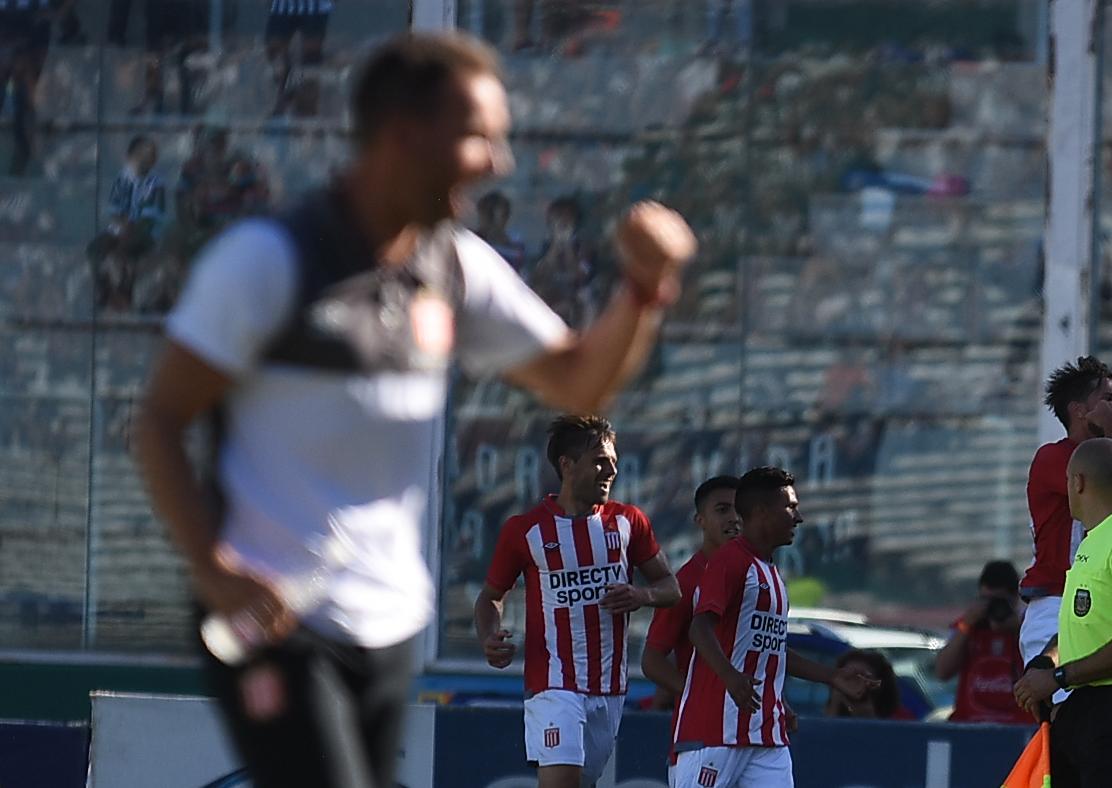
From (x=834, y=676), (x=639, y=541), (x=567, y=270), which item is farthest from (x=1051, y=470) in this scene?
(x=567, y=270)

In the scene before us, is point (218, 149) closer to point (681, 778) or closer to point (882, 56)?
point (882, 56)

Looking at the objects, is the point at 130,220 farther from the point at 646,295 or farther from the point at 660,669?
the point at 646,295

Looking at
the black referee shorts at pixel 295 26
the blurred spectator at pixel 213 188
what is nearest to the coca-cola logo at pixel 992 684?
the blurred spectator at pixel 213 188

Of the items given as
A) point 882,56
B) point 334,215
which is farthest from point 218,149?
point 334,215

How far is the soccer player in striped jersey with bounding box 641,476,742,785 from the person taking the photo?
8.12 m

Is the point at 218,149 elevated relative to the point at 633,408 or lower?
elevated

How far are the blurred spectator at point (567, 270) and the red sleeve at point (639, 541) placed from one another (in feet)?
8.51

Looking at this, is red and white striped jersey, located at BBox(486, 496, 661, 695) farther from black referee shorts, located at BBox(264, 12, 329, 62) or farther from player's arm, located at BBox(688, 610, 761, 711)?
black referee shorts, located at BBox(264, 12, 329, 62)

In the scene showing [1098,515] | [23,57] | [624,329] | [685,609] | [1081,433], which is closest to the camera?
[624,329]

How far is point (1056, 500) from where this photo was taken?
7.50 m

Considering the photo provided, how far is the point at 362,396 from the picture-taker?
117 inches

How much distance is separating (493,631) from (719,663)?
1.16 meters

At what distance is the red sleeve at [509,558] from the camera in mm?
8266

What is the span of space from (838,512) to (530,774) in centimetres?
284
